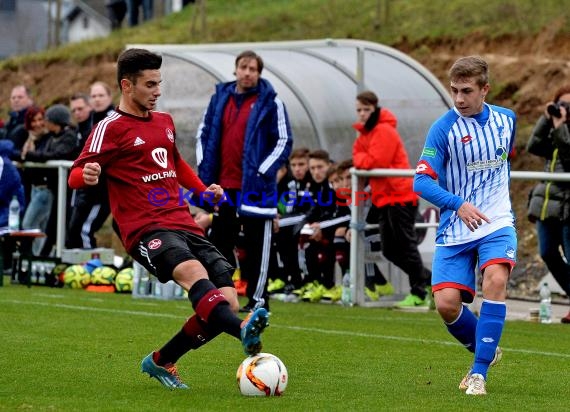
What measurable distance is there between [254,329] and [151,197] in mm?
1311

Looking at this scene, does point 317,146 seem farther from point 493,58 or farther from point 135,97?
point 135,97

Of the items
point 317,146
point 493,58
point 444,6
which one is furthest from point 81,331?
point 444,6

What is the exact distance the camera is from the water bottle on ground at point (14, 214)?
17141 mm

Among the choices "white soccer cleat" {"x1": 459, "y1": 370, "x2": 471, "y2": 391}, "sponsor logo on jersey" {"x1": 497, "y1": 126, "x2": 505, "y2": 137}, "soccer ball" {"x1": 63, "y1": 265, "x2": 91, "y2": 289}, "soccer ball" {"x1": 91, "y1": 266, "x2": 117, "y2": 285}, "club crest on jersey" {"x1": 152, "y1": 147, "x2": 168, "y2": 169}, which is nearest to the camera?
"white soccer cleat" {"x1": 459, "y1": 370, "x2": 471, "y2": 391}

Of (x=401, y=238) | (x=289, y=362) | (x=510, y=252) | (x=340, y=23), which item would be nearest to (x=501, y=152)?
(x=510, y=252)

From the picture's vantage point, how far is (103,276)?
1681 cm

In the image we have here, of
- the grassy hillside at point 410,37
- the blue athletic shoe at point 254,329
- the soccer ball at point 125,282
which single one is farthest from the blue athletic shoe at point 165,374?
the grassy hillside at point 410,37

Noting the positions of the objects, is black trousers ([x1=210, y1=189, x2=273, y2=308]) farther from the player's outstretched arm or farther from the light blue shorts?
the player's outstretched arm

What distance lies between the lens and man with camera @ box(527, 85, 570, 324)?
42.9 feet

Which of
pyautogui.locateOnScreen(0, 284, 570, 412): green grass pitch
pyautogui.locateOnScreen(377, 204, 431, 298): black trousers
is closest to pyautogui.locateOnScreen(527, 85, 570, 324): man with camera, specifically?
pyautogui.locateOnScreen(0, 284, 570, 412): green grass pitch

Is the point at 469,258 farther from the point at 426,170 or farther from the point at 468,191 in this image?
the point at 426,170

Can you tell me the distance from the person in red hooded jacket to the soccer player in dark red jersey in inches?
255

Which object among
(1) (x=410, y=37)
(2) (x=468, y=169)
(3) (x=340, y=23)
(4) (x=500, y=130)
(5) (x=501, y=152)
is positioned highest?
(3) (x=340, y=23)

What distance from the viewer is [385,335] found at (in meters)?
11.9
